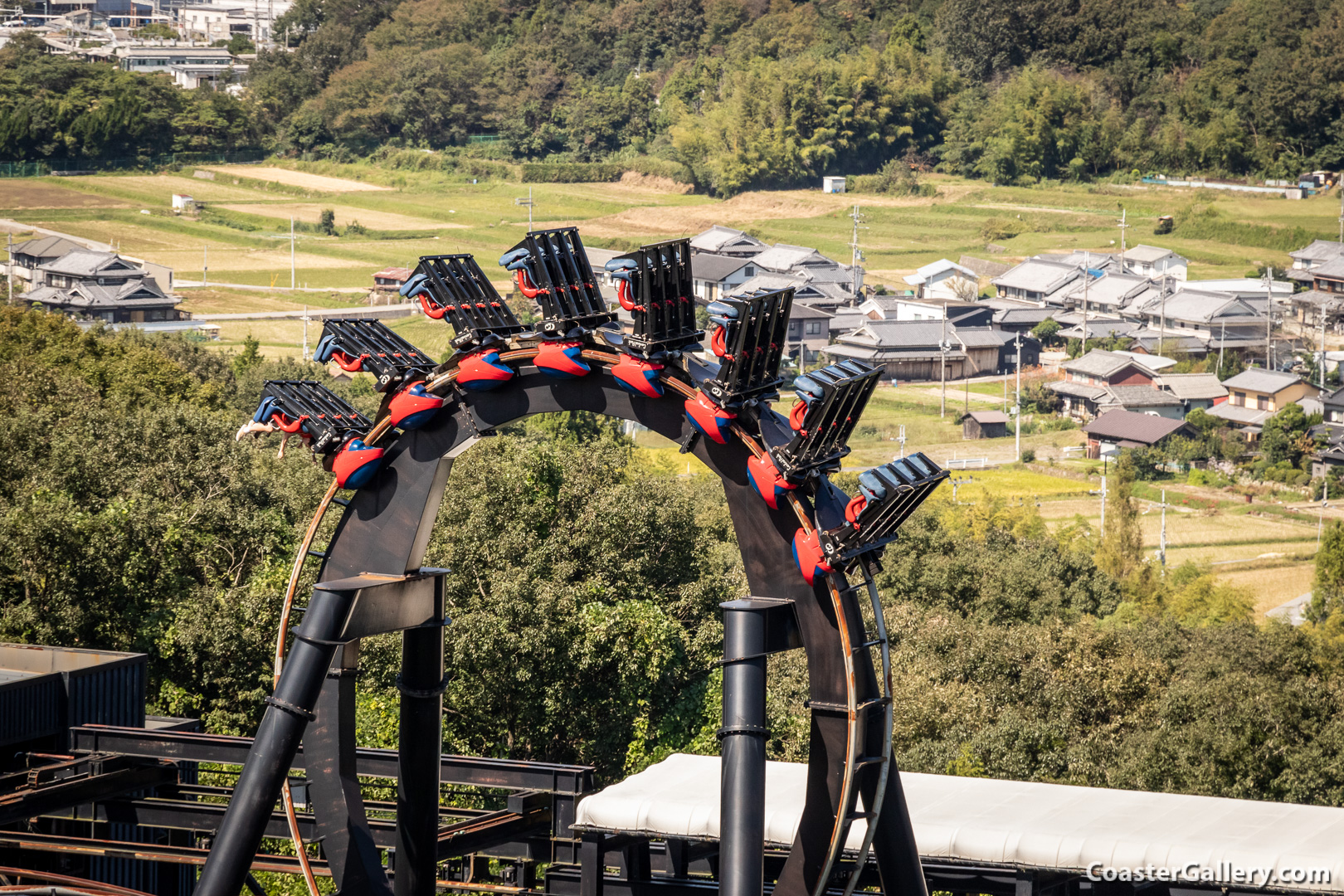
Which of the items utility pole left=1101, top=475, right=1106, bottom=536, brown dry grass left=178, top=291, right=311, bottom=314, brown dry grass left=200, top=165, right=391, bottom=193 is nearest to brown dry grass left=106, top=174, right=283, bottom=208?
brown dry grass left=200, top=165, right=391, bottom=193

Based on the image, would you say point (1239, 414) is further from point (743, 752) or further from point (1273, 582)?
point (743, 752)

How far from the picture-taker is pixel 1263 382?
6291cm

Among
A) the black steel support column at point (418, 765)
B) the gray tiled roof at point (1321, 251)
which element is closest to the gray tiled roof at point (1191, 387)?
the gray tiled roof at point (1321, 251)

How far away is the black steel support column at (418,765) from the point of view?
866 cm

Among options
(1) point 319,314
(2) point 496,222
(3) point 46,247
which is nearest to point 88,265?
(3) point 46,247

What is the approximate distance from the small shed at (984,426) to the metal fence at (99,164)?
54.4 m

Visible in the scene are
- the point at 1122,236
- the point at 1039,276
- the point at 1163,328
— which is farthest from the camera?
the point at 1122,236

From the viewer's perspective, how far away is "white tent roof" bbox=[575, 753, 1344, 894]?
8.77 meters

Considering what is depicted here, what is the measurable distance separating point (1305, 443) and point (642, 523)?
140 ft

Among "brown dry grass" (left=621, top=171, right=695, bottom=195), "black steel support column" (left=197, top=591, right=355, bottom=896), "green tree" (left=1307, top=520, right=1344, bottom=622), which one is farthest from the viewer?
"brown dry grass" (left=621, top=171, right=695, bottom=195)

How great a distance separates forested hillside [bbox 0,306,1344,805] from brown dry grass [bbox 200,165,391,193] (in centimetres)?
6710

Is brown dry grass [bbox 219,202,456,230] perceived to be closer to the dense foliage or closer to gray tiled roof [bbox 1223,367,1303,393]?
the dense foliage

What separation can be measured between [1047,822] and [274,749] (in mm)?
4383

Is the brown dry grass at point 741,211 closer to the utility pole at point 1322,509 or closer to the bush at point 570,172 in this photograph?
the bush at point 570,172
